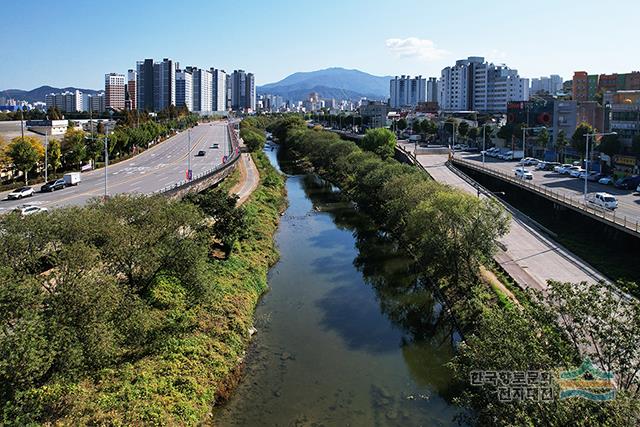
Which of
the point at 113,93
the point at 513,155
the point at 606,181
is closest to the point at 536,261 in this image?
the point at 606,181

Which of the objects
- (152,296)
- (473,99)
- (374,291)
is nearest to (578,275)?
(374,291)

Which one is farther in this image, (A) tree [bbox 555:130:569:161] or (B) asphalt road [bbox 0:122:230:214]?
(A) tree [bbox 555:130:569:161]

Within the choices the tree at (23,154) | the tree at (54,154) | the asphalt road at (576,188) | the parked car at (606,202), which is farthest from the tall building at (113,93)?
the parked car at (606,202)

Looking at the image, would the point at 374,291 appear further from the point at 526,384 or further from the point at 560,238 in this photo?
the point at 526,384

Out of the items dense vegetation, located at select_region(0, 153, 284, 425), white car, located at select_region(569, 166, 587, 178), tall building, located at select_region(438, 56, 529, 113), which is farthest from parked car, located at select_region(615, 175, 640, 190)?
tall building, located at select_region(438, 56, 529, 113)

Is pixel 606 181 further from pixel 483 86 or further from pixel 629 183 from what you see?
pixel 483 86

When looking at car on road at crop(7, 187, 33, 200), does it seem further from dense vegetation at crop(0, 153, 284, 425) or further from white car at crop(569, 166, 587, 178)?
white car at crop(569, 166, 587, 178)

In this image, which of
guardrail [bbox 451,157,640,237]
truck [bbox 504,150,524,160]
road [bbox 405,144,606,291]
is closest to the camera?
road [bbox 405,144,606,291]
